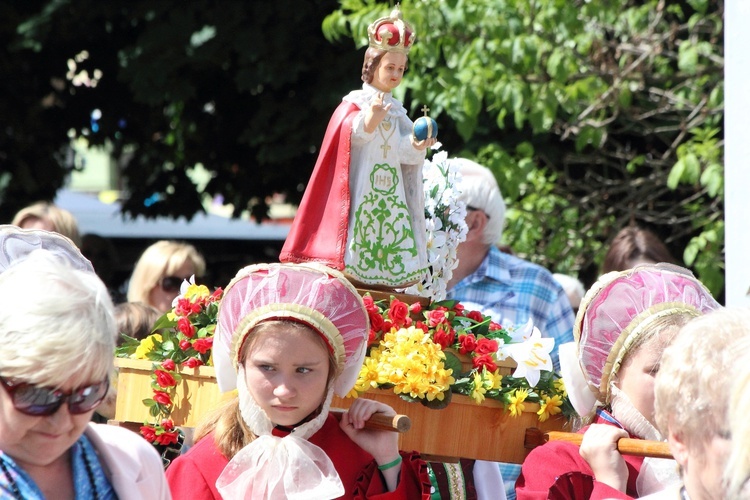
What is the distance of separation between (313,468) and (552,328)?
216 cm

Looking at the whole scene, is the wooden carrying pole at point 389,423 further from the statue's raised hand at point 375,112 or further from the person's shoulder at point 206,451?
the statue's raised hand at point 375,112

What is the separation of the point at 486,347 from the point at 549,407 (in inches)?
9.4

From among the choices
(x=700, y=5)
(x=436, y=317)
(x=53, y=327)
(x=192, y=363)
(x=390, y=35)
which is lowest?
(x=192, y=363)

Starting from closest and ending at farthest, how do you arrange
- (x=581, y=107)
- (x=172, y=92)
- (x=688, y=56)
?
(x=688, y=56)
(x=581, y=107)
(x=172, y=92)

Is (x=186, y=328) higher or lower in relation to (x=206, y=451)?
higher

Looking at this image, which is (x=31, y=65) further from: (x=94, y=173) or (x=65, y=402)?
(x=94, y=173)

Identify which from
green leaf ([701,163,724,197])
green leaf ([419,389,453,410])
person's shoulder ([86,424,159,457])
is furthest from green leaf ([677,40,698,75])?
person's shoulder ([86,424,159,457])

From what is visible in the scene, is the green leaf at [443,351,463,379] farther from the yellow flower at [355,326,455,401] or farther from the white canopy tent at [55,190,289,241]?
the white canopy tent at [55,190,289,241]

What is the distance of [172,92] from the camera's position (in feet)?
26.3

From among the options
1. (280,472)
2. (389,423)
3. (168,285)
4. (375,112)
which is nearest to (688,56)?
(168,285)

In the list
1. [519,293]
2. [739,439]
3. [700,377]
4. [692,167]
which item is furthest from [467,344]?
[692,167]

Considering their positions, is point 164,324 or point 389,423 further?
point 164,324

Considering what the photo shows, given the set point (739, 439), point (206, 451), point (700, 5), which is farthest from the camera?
point (700, 5)

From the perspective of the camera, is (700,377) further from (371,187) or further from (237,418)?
(371,187)
